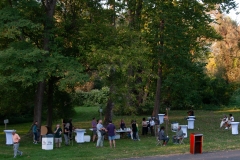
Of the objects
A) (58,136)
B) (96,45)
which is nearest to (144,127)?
(96,45)

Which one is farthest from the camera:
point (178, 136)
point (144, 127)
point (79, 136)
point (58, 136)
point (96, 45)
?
point (144, 127)

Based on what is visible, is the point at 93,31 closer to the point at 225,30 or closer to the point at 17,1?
the point at 17,1

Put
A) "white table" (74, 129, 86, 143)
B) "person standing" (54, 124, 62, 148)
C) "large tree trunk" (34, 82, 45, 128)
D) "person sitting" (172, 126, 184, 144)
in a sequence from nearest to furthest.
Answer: "person standing" (54, 124, 62, 148)
"person sitting" (172, 126, 184, 144)
"white table" (74, 129, 86, 143)
"large tree trunk" (34, 82, 45, 128)

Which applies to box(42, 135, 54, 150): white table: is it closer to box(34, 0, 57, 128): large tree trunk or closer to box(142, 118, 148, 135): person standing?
box(34, 0, 57, 128): large tree trunk

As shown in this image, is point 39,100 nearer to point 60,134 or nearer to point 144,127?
point 60,134

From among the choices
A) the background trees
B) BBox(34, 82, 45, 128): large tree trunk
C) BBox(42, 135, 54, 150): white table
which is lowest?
BBox(42, 135, 54, 150): white table

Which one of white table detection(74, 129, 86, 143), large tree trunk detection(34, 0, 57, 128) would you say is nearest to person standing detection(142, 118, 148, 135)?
white table detection(74, 129, 86, 143)

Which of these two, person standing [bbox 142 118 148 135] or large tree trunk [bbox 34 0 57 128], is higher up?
large tree trunk [bbox 34 0 57 128]

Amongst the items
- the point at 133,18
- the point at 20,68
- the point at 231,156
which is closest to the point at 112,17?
the point at 133,18

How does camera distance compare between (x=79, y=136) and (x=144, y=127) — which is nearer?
(x=79, y=136)

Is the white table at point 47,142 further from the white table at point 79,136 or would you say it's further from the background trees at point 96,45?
the background trees at point 96,45

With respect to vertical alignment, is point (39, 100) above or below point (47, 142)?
above

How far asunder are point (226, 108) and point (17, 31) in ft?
108

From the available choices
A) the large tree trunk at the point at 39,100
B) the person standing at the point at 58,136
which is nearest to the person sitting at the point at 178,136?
the person standing at the point at 58,136
